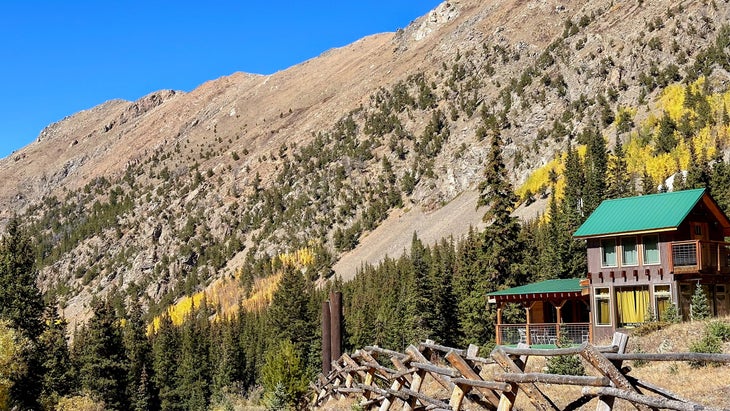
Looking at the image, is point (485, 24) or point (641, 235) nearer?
point (641, 235)

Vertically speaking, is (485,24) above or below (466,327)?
above

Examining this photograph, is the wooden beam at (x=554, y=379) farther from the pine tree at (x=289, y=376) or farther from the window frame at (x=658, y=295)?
the window frame at (x=658, y=295)

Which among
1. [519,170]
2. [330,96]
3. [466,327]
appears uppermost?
[330,96]

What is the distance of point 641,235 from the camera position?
33.9 metres

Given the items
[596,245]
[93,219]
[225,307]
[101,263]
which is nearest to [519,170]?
[225,307]

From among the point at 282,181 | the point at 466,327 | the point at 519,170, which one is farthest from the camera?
the point at 282,181

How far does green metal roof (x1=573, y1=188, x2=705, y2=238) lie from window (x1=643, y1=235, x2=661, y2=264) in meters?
0.88

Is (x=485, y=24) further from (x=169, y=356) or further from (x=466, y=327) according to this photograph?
(x=466, y=327)

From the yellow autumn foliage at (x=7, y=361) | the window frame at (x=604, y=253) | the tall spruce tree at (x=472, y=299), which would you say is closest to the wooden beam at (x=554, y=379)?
the window frame at (x=604, y=253)

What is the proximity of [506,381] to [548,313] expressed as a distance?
104 feet

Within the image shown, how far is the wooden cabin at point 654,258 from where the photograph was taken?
1283 inches

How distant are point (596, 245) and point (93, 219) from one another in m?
167

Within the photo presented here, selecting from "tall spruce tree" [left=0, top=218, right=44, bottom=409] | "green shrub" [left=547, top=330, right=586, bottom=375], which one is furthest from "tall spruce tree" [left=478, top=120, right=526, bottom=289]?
"tall spruce tree" [left=0, top=218, right=44, bottom=409]

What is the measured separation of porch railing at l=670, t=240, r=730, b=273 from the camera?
105 ft
